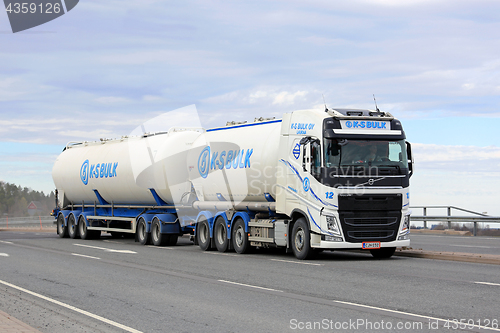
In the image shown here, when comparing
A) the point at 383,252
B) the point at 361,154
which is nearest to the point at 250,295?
the point at 361,154

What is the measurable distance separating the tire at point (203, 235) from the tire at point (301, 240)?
485 cm

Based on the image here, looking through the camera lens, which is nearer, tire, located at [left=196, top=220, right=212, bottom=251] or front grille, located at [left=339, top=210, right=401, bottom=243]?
front grille, located at [left=339, top=210, right=401, bottom=243]

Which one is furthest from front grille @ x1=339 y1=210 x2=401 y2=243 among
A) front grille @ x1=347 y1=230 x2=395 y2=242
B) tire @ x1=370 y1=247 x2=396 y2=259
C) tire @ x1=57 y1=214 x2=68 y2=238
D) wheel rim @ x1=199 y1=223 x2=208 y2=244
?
tire @ x1=57 y1=214 x2=68 y2=238

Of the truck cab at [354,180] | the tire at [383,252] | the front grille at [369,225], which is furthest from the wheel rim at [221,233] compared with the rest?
the front grille at [369,225]

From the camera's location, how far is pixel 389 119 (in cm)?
1705

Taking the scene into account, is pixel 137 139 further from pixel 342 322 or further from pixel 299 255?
pixel 342 322

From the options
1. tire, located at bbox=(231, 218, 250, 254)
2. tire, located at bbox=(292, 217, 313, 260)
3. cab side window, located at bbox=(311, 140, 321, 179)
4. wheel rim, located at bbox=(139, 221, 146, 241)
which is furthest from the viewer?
wheel rim, located at bbox=(139, 221, 146, 241)

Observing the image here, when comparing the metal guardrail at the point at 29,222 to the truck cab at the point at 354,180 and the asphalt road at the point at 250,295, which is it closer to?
the asphalt road at the point at 250,295

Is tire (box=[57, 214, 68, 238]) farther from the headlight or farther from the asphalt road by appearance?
the headlight

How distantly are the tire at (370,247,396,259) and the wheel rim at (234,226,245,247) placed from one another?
13.9 ft

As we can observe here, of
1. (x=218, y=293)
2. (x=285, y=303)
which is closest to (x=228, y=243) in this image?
(x=218, y=293)

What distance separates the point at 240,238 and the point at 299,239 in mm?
3146

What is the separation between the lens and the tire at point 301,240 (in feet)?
55.5

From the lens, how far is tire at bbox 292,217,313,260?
16.9 metres
